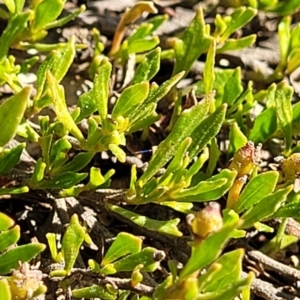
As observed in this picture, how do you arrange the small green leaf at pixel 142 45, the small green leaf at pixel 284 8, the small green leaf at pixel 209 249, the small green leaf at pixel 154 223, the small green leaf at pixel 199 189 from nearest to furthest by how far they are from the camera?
the small green leaf at pixel 209 249, the small green leaf at pixel 199 189, the small green leaf at pixel 154 223, the small green leaf at pixel 142 45, the small green leaf at pixel 284 8

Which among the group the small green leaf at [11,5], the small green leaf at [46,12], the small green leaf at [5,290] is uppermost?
the small green leaf at [11,5]

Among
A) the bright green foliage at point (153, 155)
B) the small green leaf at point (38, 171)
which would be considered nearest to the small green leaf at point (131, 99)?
the bright green foliage at point (153, 155)

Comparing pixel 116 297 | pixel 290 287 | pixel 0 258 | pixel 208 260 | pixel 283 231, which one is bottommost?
pixel 290 287

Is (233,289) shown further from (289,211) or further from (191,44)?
(191,44)

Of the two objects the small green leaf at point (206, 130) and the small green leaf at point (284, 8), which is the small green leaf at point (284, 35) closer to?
the small green leaf at point (284, 8)

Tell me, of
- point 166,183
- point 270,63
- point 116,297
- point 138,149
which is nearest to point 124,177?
point 138,149

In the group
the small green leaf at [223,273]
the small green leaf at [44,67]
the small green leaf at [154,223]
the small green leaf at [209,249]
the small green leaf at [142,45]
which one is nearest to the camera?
the small green leaf at [209,249]

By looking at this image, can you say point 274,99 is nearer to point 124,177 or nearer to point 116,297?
point 124,177
